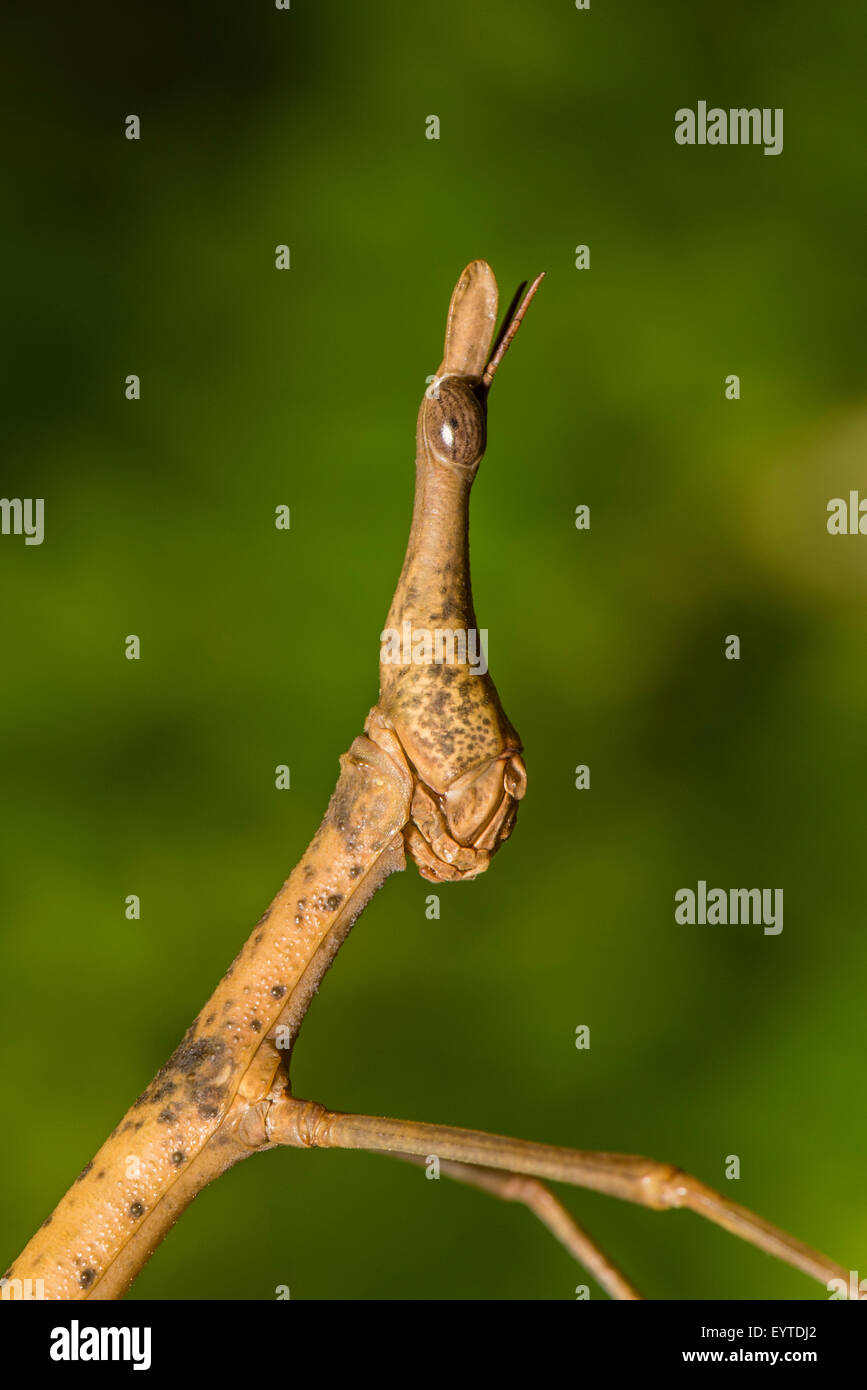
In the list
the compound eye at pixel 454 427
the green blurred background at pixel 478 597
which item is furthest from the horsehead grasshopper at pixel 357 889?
the green blurred background at pixel 478 597

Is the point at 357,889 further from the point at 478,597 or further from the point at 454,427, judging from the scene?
the point at 478,597

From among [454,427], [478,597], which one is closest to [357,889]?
[454,427]

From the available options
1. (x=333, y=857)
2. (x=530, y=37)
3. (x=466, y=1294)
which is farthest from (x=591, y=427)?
(x=466, y=1294)

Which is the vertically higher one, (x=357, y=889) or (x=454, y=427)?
(x=454, y=427)

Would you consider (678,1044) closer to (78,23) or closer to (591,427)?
(591,427)

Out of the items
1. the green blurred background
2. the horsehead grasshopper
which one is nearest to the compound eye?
the horsehead grasshopper
